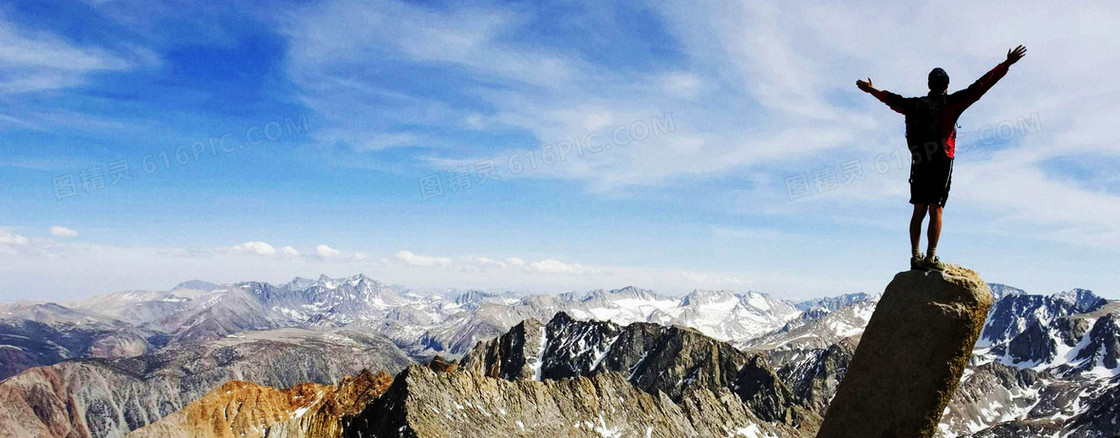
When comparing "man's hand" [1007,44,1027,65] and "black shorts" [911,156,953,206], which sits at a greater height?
"man's hand" [1007,44,1027,65]

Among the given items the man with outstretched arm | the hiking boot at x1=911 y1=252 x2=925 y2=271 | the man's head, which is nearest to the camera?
the hiking boot at x1=911 y1=252 x2=925 y2=271

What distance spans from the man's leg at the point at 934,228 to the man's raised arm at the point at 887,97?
2.20m

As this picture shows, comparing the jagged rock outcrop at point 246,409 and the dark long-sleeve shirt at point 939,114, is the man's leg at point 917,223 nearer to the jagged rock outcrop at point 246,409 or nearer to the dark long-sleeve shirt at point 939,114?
the dark long-sleeve shirt at point 939,114

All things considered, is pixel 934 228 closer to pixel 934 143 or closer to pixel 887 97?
pixel 934 143

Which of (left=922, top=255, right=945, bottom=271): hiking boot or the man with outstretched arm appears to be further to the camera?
the man with outstretched arm

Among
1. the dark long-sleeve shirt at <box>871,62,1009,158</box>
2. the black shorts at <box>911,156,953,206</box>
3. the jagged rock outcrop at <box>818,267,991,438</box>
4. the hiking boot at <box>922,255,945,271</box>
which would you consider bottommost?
the jagged rock outcrop at <box>818,267,991,438</box>

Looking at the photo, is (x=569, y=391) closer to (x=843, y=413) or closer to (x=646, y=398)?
(x=646, y=398)

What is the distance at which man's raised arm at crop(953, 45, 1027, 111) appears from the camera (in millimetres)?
11508

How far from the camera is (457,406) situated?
13512 cm

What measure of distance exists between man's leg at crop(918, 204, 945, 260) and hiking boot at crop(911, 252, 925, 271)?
0.12 meters

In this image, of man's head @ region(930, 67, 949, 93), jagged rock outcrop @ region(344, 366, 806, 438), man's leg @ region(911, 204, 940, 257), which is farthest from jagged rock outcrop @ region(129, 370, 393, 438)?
man's head @ region(930, 67, 949, 93)

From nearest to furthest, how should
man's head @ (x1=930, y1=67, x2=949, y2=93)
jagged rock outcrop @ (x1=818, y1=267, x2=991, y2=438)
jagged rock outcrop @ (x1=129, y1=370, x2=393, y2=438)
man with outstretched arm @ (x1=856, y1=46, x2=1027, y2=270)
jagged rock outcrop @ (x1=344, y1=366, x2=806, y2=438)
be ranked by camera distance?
jagged rock outcrop @ (x1=818, y1=267, x2=991, y2=438), man with outstretched arm @ (x1=856, y1=46, x2=1027, y2=270), man's head @ (x1=930, y1=67, x2=949, y2=93), jagged rock outcrop @ (x1=344, y1=366, x2=806, y2=438), jagged rock outcrop @ (x1=129, y1=370, x2=393, y2=438)

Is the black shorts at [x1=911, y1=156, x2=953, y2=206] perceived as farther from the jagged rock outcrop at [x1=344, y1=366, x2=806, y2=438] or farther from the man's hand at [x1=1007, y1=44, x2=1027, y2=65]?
the jagged rock outcrop at [x1=344, y1=366, x2=806, y2=438]

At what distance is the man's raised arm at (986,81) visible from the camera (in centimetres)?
1151
